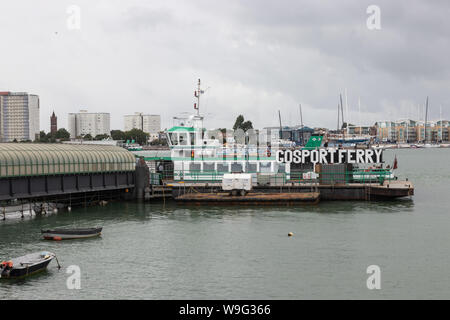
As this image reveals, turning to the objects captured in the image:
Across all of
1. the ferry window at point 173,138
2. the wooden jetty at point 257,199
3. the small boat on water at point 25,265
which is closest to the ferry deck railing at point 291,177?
the ferry window at point 173,138

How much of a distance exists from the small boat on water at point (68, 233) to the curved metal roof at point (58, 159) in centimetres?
1051

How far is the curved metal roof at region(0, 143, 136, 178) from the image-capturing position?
49.2m

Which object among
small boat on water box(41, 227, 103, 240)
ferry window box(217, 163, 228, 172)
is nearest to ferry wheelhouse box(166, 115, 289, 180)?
ferry window box(217, 163, 228, 172)

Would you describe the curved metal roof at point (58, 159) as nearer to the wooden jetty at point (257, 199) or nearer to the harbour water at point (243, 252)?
the harbour water at point (243, 252)

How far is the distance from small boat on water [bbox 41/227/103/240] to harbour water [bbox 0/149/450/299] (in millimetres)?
663

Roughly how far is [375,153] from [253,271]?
137ft

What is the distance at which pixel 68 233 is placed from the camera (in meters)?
41.3

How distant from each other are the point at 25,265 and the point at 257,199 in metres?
31.6

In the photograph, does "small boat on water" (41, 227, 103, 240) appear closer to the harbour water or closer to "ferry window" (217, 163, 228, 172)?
the harbour water

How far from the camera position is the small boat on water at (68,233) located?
134 feet

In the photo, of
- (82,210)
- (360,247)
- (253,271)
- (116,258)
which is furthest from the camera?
(82,210)

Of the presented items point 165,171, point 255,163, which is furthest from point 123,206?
point 255,163
